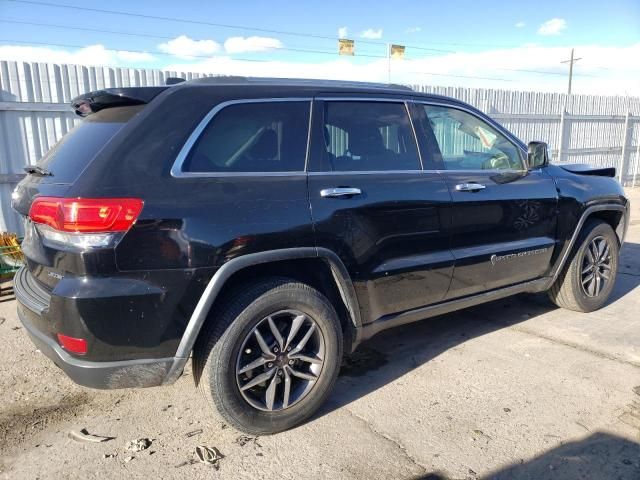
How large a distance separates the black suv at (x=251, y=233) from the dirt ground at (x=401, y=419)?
0.33m

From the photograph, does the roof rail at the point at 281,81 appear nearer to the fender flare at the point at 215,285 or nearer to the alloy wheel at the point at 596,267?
the fender flare at the point at 215,285

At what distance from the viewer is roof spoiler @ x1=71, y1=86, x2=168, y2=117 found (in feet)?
8.99

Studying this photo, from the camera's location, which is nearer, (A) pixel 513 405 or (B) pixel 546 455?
(B) pixel 546 455

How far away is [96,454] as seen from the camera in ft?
9.26

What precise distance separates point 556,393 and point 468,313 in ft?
5.39

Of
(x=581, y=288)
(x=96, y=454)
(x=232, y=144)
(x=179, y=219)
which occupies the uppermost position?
(x=232, y=144)

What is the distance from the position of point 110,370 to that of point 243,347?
66cm

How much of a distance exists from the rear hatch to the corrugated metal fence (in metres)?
4.16

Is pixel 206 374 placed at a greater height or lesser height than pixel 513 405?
greater

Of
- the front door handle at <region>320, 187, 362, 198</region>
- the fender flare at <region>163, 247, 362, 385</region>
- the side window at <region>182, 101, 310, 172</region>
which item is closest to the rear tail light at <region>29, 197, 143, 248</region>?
the side window at <region>182, 101, 310, 172</region>

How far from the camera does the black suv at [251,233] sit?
245 centimetres

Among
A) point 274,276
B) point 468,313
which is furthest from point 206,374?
point 468,313

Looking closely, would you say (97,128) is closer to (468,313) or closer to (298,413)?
(298,413)

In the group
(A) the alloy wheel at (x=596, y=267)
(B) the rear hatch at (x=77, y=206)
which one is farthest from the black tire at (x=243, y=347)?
(A) the alloy wheel at (x=596, y=267)
